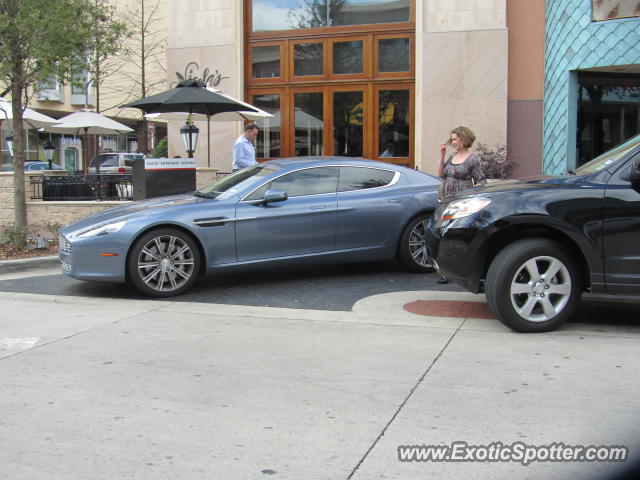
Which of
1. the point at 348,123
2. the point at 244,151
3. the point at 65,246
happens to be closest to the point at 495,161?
the point at 348,123

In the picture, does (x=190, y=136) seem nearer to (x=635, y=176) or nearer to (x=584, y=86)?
(x=584, y=86)

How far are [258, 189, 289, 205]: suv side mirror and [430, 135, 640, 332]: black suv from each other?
102 inches

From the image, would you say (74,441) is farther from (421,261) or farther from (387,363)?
(421,261)

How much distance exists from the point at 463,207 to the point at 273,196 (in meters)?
2.44

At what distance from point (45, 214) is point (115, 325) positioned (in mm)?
7502

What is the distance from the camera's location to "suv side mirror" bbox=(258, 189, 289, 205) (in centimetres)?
789

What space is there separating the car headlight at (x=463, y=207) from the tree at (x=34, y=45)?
A: 7163 mm

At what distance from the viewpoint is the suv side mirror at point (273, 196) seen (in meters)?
7.89

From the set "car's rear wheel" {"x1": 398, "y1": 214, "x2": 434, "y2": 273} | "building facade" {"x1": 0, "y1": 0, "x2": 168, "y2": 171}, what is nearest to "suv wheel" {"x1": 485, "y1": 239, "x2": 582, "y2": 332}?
"car's rear wheel" {"x1": 398, "y1": 214, "x2": 434, "y2": 273}

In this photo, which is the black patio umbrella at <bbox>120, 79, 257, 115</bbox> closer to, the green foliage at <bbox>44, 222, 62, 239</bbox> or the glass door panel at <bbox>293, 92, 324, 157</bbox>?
the green foliage at <bbox>44, 222, 62, 239</bbox>

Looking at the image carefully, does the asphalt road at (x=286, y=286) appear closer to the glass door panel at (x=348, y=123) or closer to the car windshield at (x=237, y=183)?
the car windshield at (x=237, y=183)

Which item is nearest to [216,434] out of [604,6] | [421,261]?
[421,261]

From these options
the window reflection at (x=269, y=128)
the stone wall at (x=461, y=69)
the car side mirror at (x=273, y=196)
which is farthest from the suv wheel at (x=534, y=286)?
the window reflection at (x=269, y=128)

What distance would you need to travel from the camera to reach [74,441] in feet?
12.5
